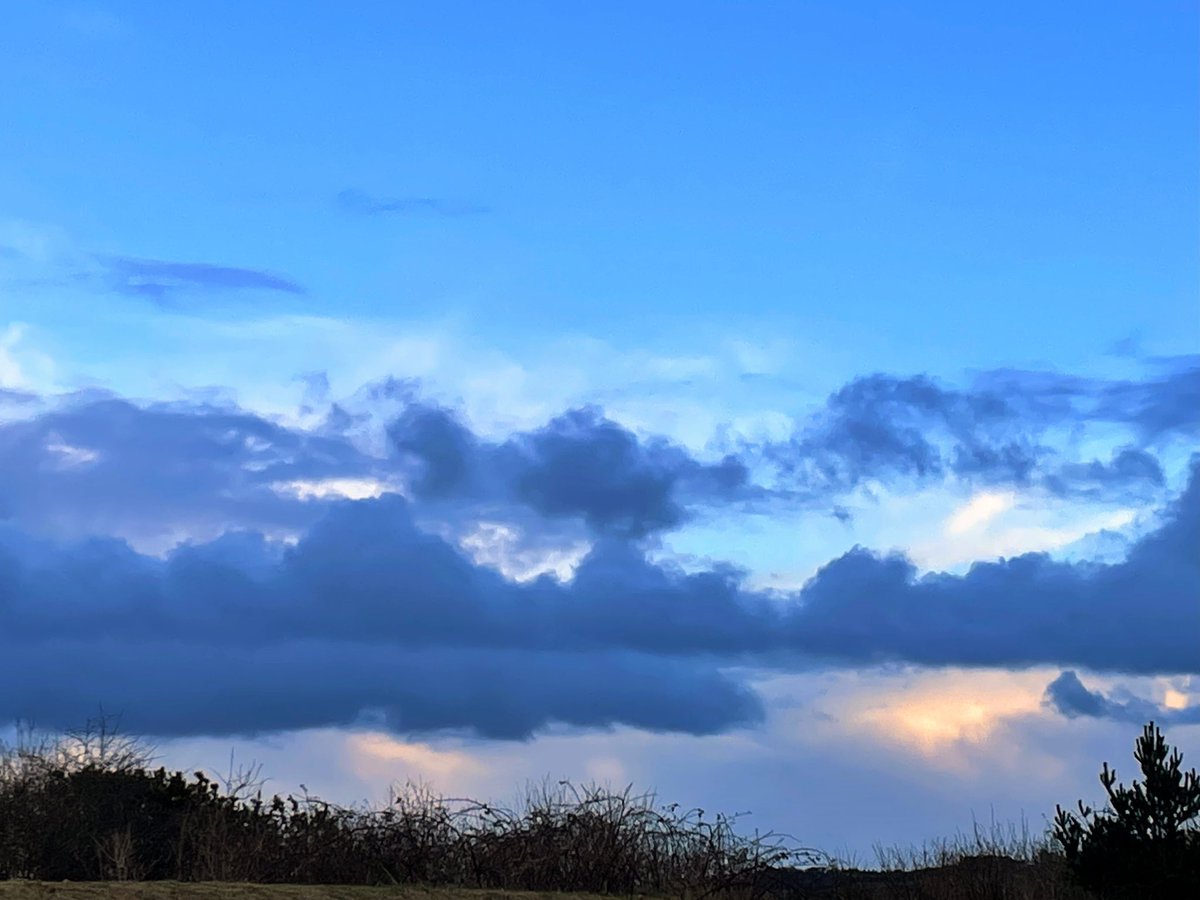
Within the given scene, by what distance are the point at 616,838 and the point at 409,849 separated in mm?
3411

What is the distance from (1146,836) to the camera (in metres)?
25.3

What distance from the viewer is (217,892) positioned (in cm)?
1894

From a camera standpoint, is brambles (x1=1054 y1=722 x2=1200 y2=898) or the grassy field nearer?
the grassy field

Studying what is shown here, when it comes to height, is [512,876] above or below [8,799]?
below

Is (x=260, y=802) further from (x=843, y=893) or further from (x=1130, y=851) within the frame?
(x=1130, y=851)

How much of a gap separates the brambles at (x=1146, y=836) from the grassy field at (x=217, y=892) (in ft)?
33.5

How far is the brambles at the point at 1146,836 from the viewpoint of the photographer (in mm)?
24875

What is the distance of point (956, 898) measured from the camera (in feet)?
88.8

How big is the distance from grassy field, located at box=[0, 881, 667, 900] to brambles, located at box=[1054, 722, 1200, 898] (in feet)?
33.5

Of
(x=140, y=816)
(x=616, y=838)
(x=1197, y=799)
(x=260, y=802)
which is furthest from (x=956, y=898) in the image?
(x=140, y=816)

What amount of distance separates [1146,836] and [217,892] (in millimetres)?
15601

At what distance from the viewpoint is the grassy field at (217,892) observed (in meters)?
18.1

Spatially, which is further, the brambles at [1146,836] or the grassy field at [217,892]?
the brambles at [1146,836]

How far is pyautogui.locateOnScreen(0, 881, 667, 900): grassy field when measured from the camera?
18.1 metres
